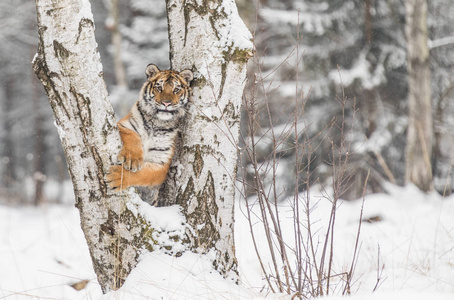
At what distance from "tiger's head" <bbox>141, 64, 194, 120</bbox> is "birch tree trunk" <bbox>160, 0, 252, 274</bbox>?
8.9 inches

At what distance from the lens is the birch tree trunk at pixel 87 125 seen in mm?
3078

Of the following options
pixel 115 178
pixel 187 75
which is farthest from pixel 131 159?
pixel 187 75

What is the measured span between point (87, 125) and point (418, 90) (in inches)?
385

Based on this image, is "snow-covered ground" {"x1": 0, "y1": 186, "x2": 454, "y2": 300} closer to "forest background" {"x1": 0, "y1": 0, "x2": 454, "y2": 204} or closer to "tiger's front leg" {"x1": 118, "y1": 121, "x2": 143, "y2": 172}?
"tiger's front leg" {"x1": 118, "y1": 121, "x2": 143, "y2": 172}

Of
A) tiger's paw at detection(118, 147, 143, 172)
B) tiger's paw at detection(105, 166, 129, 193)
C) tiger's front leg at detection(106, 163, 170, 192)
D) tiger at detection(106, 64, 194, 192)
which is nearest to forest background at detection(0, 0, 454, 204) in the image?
tiger at detection(106, 64, 194, 192)

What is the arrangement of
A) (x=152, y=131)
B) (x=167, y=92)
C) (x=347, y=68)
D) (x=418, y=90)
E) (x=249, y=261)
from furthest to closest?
(x=347, y=68) < (x=418, y=90) < (x=249, y=261) < (x=152, y=131) < (x=167, y=92)

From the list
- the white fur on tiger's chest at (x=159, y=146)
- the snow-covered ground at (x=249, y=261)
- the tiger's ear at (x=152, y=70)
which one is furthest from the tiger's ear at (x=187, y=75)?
the snow-covered ground at (x=249, y=261)

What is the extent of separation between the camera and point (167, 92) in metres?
4.11

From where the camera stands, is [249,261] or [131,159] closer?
[131,159]

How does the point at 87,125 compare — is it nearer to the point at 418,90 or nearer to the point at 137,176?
the point at 137,176

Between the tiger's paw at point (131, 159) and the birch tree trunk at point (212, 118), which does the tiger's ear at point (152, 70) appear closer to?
the birch tree trunk at point (212, 118)

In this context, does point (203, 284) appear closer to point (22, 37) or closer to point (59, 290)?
point (59, 290)

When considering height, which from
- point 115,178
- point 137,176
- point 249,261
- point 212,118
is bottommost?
point 249,261

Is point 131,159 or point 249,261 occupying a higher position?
point 131,159
